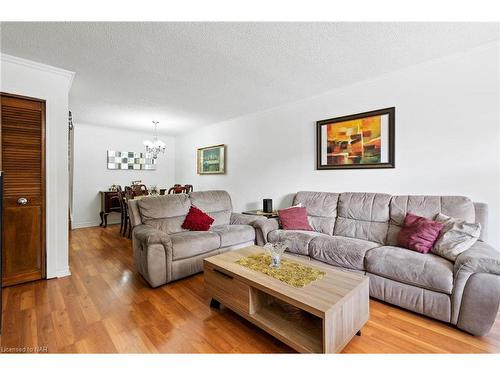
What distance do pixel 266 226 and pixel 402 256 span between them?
152 cm

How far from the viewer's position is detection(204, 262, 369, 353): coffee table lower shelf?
52.3 inches

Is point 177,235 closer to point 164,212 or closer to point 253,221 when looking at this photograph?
point 164,212

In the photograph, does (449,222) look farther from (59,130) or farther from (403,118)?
(59,130)

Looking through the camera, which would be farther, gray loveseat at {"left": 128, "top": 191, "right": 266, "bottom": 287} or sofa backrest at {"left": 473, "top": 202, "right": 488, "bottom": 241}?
gray loveseat at {"left": 128, "top": 191, "right": 266, "bottom": 287}

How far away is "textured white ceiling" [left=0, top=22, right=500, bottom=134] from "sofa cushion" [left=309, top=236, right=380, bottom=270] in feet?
6.03

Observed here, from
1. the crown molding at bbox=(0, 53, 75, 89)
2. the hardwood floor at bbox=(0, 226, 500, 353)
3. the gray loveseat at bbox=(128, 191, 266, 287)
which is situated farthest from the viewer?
the gray loveseat at bbox=(128, 191, 266, 287)

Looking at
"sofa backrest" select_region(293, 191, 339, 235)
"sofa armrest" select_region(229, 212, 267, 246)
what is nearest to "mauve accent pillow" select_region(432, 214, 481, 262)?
"sofa backrest" select_region(293, 191, 339, 235)

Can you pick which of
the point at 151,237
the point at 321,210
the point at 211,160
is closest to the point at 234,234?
the point at 151,237

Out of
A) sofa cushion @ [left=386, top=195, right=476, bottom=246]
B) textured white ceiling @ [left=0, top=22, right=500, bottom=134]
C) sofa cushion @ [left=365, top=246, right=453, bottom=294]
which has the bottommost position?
sofa cushion @ [left=365, top=246, right=453, bottom=294]

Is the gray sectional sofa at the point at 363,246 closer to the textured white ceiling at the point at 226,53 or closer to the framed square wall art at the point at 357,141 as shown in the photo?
the framed square wall art at the point at 357,141

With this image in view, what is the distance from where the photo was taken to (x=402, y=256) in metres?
1.98

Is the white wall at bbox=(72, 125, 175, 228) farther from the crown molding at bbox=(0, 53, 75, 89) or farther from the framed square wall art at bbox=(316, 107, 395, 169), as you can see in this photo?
the framed square wall art at bbox=(316, 107, 395, 169)

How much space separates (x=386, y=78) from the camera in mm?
2766

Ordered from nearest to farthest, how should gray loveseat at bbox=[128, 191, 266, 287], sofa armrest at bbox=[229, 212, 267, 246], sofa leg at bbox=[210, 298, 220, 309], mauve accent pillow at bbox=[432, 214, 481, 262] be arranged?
mauve accent pillow at bbox=[432, 214, 481, 262]
sofa leg at bbox=[210, 298, 220, 309]
gray loveseat at bbox=[128, 191, 266, 287]
sofa armrest at bbox=[229, 212, 267, 246]
